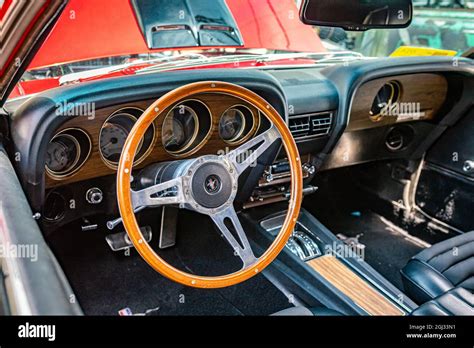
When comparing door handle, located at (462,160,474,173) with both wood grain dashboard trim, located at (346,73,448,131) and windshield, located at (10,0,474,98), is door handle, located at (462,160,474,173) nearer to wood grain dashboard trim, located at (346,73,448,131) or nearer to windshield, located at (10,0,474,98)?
wood grain dashboard trim, located at (346,73,448,131)

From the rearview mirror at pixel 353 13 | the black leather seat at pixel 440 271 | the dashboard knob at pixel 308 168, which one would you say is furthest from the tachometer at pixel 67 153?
the black leather seat at pixel 440 271

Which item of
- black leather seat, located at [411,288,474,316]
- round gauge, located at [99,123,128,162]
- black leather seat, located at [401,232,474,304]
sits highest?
round gauge, located at [99,123,128,162]

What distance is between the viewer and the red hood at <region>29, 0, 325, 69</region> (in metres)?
2.30

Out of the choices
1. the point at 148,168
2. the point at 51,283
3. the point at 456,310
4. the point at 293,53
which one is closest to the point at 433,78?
the point at 293,53

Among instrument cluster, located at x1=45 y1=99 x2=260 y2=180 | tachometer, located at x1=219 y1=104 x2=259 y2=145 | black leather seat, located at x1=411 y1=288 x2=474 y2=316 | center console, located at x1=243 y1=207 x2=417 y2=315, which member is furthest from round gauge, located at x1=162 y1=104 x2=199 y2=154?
black leather seat, located at x1=411 y1=288 x2=474 y2=316

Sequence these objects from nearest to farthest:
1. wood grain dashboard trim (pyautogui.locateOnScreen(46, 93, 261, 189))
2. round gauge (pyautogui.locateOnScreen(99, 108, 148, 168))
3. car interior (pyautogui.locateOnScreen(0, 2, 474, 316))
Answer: car interior (pyautogui.locateOnScreen(0, 2, 474, 316)), wood grain dashboard trim (pyautogui.locateOnScreen(46, 93, 261, 189)), round gauge (pyautogui.locateOnScreen(99, 108, 148, 168))

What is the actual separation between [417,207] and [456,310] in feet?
4.99

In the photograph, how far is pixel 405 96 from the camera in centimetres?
277

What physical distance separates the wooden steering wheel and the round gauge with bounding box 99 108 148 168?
0.97ft

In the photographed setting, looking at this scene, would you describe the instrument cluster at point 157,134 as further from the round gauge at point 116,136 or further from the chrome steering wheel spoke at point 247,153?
the chrome steering wheel spoke at point 247,153

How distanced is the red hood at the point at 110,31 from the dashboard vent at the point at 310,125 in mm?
670

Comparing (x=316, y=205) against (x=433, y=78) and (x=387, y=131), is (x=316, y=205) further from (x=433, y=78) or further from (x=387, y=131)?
(x=433, y=78)

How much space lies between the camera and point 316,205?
327 cm

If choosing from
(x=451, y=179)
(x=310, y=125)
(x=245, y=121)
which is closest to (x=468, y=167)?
(x=451, y=179)
